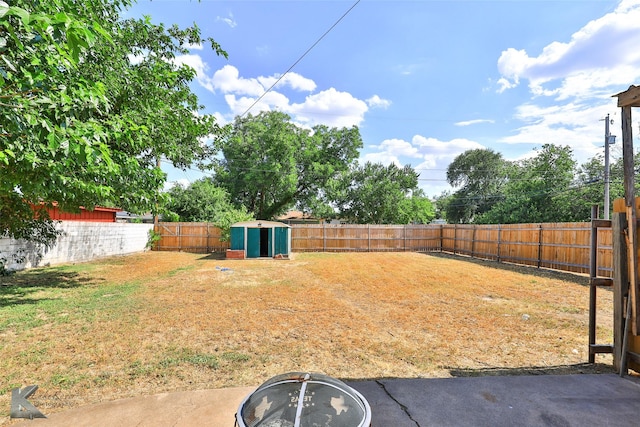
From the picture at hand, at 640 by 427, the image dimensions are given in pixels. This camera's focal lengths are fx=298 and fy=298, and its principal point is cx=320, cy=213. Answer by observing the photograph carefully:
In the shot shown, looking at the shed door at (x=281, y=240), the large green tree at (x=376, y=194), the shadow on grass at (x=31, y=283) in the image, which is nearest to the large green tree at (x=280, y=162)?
the large green tree at (x=376, y=194)

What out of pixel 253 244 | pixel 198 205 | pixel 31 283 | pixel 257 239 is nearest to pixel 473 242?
pixel 257 239

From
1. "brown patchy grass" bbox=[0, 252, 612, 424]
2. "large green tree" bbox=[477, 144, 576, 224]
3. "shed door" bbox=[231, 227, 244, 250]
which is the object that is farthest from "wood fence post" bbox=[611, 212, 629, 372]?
"large green tree" bbox=[477, 144, 576, 224]

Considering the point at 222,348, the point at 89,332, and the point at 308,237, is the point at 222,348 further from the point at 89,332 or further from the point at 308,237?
the point at 308,237

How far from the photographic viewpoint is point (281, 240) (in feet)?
52.0

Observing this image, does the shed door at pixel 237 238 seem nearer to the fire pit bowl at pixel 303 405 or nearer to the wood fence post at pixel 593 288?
the wood fence post at pixel 593 288

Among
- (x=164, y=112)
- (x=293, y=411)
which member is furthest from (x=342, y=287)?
(x=293, y=411)

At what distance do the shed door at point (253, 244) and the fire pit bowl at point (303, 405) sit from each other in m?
14.0

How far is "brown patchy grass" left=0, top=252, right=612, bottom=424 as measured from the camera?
3.52 metres

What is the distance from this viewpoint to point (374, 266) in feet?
42.8

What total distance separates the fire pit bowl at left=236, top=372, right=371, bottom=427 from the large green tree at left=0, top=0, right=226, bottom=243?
7.75 ft

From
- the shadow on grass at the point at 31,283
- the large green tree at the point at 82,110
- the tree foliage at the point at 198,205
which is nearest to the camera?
the large green tree at the point at 82,110

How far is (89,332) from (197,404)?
10.9 ft

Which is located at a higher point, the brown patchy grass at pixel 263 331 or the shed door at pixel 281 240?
the shed door at pixel 281 240

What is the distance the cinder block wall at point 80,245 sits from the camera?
10180mm
